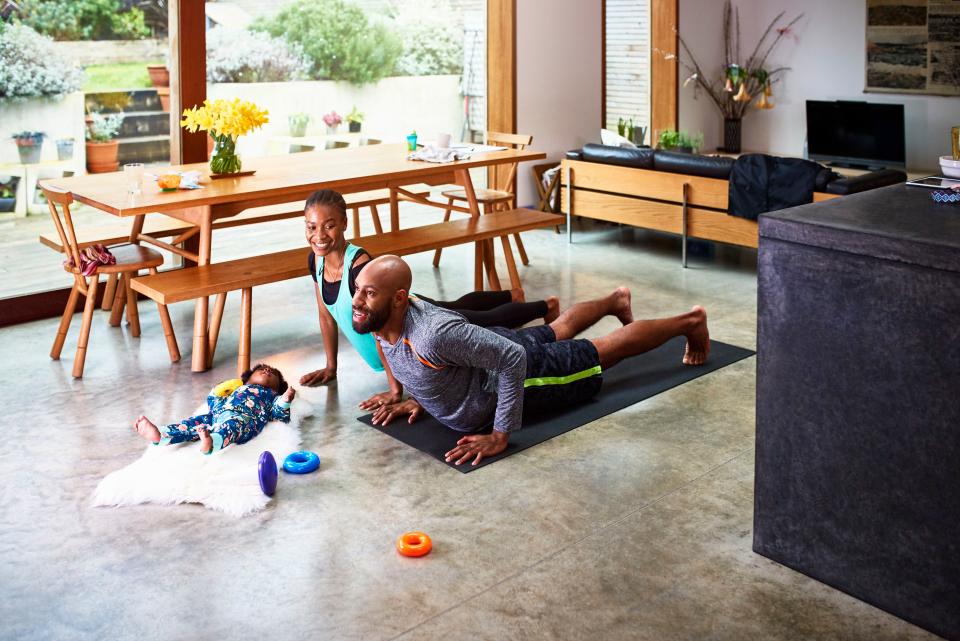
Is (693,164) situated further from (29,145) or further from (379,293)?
(29,145)

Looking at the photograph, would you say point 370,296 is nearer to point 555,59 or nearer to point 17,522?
point 17,522

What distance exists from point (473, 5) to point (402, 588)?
5.69 m

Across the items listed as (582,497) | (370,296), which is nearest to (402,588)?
(582,497)

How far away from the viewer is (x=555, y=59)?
7949 millimetres

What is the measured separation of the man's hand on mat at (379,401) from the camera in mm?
4117

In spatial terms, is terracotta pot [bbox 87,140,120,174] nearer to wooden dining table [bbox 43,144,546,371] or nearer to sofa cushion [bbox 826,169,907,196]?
wooden dining table [bbox 43,144,546,371]

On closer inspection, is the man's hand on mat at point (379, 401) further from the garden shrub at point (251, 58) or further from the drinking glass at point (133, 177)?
the garden shrub at point (251, 58)

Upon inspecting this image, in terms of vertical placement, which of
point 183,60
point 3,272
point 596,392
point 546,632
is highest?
point 183,60

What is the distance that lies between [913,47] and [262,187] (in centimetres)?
574

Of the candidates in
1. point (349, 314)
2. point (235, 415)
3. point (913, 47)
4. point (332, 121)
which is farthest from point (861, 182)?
point (235, 415)

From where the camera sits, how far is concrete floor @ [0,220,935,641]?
2.67 metres

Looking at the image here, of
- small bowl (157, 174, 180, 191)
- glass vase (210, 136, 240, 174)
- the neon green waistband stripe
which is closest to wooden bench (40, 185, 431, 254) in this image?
glass vase (210, 136, 240, 174)

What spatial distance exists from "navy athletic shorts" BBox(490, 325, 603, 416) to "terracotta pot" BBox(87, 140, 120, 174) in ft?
9.79

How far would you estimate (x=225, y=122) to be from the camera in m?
4.98
